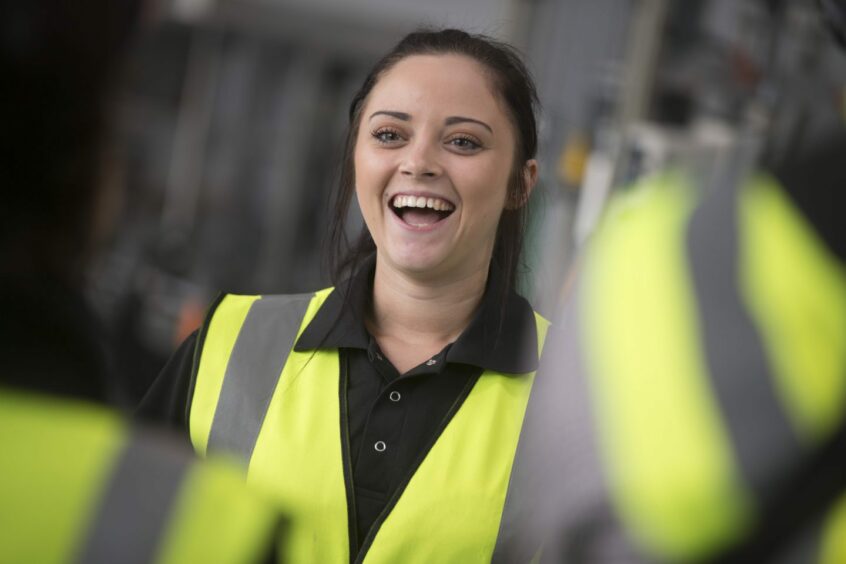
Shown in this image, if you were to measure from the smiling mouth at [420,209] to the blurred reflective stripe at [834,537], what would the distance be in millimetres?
1212

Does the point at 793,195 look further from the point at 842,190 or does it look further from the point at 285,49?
the point at 285,49

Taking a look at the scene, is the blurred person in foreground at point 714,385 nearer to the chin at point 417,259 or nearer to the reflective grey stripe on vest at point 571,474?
the reflective grey stripe on vest at point 571,474

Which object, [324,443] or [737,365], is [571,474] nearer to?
[737,365]

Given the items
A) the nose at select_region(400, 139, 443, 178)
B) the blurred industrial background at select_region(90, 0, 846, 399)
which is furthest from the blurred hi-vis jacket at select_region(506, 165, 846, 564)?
the blurred industrial background at select_region(90, 0, 846, 399)

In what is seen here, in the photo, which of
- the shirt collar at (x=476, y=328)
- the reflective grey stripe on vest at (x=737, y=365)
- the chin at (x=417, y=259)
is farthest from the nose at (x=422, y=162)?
the reflective grey stripe on vest at (x=737, y=365)

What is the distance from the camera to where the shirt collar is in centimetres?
186

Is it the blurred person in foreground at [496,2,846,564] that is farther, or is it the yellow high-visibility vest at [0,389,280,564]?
the yellow high-visibility vest at [0,389,280,564]

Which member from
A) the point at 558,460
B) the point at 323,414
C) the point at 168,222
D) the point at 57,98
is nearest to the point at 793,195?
the point at 558,460

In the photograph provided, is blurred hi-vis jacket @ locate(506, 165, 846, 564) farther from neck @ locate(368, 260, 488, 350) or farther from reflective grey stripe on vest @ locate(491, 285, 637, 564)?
neck @ locate(368, 260, 488, 350)

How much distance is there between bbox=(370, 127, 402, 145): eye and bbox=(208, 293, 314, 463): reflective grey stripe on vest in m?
0.34

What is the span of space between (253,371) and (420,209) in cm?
38

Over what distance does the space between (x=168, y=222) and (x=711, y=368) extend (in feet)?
23.2

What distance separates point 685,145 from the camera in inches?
155

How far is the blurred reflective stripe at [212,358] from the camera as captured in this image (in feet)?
5.96
